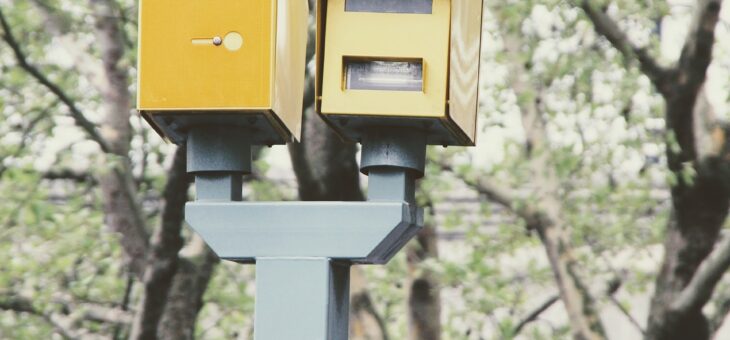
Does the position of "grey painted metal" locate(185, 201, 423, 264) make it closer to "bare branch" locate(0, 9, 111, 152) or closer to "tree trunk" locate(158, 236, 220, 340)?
"tree trunk" locate(158, 236, 220, 340)

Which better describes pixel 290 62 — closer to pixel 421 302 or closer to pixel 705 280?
pixel 705 280

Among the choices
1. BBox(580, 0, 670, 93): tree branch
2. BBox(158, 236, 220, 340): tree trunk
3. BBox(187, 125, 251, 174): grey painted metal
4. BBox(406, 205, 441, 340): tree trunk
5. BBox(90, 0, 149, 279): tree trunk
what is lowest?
BBox(406, 205, 441, 340): tree trunk

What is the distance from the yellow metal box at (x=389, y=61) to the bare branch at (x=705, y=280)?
4600mm

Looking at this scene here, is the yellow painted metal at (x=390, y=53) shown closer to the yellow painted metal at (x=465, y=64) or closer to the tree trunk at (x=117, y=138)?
the yellow painted metal at (x=465, y=64)

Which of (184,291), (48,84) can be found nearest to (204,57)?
(184,291)

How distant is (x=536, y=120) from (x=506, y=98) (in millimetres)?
259

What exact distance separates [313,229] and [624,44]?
17.0 ft

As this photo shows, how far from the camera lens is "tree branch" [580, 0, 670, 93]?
296 inches

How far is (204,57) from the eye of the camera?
2680 millimetres

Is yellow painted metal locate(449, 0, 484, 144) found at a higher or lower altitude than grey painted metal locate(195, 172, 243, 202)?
higher

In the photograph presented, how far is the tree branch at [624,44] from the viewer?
752 cm

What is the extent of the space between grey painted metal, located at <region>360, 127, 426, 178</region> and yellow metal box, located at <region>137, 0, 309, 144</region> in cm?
20

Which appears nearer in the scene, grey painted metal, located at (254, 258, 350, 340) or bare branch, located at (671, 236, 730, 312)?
grey painted metal, located at (254, 258, 350, 340)

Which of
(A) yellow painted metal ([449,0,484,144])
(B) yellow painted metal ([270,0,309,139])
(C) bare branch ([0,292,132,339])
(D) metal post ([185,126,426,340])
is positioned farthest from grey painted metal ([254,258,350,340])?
(C) bare branch ([0,292,132,339])
